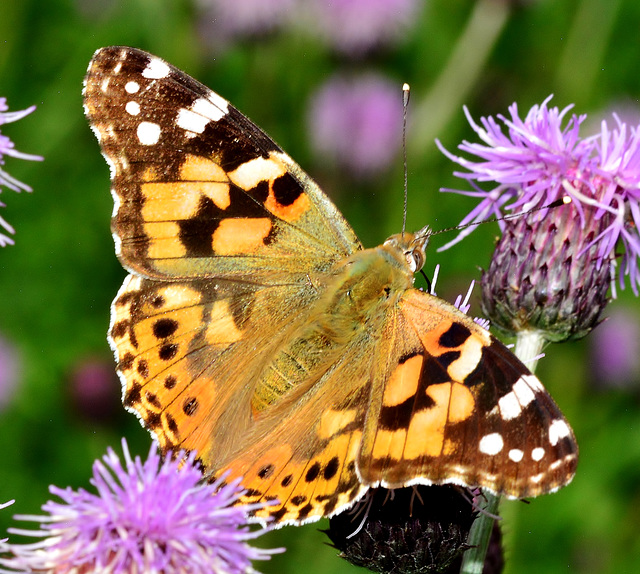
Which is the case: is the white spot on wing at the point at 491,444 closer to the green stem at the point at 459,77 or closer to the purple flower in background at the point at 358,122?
the green stem at the point at 459,77

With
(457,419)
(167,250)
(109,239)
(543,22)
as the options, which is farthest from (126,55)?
(543,22)

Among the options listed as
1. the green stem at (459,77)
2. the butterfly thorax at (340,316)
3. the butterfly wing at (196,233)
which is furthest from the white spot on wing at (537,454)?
the green stem at (459,77)

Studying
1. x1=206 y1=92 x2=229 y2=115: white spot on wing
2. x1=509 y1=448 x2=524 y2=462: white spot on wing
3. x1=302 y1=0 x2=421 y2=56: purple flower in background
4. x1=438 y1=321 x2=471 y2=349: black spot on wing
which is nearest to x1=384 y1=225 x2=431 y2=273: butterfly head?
x1=438 y1=321 x2=471 y2=349: black spot on wing

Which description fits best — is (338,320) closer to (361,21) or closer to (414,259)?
(414,259)

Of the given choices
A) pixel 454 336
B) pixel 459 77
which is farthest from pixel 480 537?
pixel 459 77

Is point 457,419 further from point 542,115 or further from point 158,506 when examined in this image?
point 542,115

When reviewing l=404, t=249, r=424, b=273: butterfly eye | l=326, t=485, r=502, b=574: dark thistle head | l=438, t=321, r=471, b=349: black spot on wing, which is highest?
l=404, t=249, r=424, b=273: butterfly eye

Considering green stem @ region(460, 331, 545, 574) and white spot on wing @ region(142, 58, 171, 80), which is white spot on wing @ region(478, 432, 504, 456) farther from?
white spot on wing @ region(142, 58, 171, 80)
